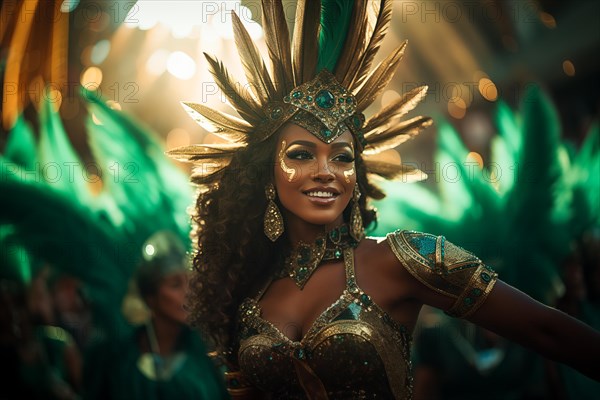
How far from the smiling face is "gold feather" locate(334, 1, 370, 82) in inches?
11.4

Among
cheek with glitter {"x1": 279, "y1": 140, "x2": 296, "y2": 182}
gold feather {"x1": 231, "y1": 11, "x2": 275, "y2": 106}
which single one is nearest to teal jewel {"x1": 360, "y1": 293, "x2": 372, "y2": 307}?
cheek with glitter {"x1": 279, "y1": 140, "x2": 296, "y2": 182}

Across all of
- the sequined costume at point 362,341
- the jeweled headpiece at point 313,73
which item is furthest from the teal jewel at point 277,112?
the sequined costume at point 362,341

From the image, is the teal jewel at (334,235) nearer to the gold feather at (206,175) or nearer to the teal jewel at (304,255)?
the teal jewel at (304,255)

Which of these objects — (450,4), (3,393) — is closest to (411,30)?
(450,4)

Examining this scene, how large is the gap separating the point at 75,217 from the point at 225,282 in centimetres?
269

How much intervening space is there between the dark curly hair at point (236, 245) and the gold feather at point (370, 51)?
33cm

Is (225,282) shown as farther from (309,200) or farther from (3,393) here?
(3,393)

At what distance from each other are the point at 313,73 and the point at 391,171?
A: 0.62 metres

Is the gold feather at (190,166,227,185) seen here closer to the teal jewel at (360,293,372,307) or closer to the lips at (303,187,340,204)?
the lips at (303,187,340,204)

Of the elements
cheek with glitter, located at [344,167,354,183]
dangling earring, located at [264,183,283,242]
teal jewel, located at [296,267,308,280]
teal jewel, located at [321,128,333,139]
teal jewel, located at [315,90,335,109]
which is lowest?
teal jewel, located at [296,267,308,280]

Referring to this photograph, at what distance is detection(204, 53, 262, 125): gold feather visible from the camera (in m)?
3.01

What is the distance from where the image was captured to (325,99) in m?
2.90

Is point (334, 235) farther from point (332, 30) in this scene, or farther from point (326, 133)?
point (332, 30)

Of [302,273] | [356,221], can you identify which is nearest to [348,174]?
[356,221]
